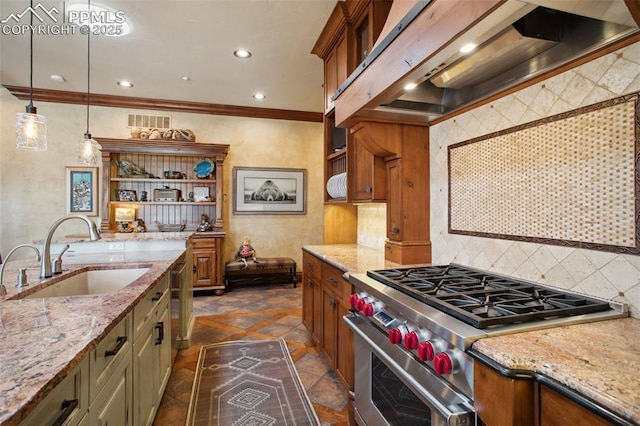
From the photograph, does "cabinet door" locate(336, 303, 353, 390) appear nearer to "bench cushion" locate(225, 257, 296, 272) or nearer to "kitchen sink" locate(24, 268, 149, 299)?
"kitchen sink" locate(24, 268, 149, 299)

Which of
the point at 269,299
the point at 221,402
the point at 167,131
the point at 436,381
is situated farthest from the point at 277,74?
the point at 436,381

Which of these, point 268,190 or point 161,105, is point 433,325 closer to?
point 268,190

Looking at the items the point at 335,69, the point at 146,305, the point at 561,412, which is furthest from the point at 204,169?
the point at 561,412

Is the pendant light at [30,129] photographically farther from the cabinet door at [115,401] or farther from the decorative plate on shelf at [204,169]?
the decorative plate on shelf at [204,169]

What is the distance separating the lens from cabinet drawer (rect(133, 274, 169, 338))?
1.45 meters

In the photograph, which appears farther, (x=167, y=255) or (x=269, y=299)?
(x=269, y=299)

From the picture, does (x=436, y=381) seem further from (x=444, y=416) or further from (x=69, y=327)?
(x=69, y=327)

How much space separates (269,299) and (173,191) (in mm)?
2307

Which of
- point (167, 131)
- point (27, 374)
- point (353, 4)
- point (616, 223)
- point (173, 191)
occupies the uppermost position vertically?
point (353, 4)

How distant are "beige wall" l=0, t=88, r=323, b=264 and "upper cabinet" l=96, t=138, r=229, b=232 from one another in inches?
13.8

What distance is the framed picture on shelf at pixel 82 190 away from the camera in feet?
15.6

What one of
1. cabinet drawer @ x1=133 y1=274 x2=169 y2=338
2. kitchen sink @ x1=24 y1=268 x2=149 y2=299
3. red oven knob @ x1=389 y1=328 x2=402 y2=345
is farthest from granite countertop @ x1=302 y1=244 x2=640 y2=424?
kitchen sink @ x1=24 y1=268 x2=149 y2=299

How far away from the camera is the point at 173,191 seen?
16.4 ft

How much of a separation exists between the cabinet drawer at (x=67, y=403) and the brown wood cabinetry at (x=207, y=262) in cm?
389
